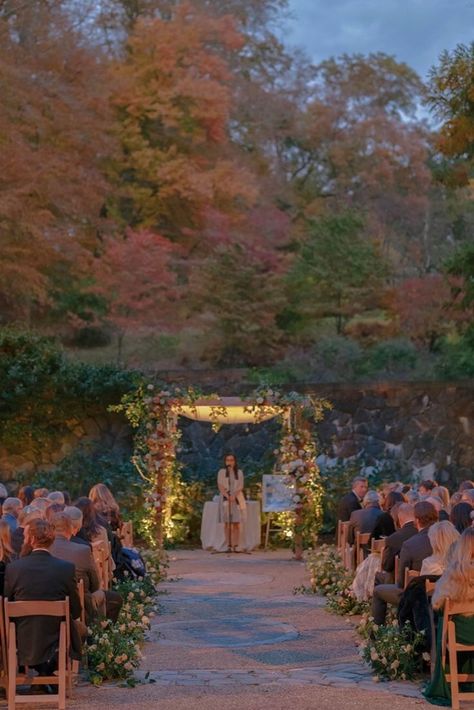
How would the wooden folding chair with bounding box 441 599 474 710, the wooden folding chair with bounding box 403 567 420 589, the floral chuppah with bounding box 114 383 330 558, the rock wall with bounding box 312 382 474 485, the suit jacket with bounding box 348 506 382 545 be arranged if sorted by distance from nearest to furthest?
the wooden folding chair with bounding box 441 599 474 710
the wooden folding chair with bounding box 403 567 420 589
the suit jacket with bounding box 348 506 382 545
the floral chuppah with bounding box 114 383 330 558
the rock wall with bounding box 312 382 474 485

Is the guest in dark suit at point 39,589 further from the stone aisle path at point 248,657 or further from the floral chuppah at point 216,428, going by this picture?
the floral chuppah at point 216,428

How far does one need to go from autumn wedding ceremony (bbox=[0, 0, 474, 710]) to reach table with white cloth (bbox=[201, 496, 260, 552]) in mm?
35

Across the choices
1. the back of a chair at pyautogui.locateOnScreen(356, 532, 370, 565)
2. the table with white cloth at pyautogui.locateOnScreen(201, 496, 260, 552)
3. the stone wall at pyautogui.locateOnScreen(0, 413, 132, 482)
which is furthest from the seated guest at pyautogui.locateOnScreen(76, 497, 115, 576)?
the stone wall at pyautogui.locateOnScreen(0, 413, 132, 482)

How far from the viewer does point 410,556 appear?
359 inches

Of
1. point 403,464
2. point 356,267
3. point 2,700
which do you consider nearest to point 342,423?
point 403,464

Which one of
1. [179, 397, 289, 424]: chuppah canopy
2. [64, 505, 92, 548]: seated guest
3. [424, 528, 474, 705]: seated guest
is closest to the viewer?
[424, 528, 474, 705]: seated guest

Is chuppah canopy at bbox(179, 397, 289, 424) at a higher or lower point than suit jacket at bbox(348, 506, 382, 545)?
higher

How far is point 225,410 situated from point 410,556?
10543mm

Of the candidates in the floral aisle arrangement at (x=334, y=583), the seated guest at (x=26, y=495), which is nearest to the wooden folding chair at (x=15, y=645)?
the floral aisle arrangement at (x=334, y=583)

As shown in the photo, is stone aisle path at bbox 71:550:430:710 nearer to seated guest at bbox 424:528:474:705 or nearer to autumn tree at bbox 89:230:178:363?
seated guest at bbox 424:528:474:705

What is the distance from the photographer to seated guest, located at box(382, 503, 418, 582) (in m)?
9.91

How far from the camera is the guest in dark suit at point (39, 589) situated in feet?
25.7

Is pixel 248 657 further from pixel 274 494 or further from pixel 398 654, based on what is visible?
pixel 274 494

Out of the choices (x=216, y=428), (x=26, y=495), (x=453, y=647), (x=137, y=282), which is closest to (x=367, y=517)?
(x=26, y=495)
